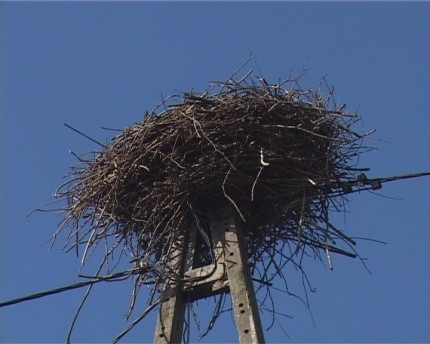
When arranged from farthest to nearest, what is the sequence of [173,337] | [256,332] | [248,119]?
[248,119] < [173,337] < [256,332]

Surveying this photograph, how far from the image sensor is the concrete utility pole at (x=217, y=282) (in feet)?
13.4

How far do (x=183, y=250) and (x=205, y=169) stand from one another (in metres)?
0.40

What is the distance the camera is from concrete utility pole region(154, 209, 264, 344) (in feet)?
13.4

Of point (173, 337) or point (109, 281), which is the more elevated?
point (109, 281)

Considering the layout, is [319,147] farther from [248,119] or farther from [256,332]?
[256,332]

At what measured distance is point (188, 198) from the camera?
15.6ft

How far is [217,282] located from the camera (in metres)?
4.40

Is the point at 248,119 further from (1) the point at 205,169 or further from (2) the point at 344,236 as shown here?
(2) the point at 344,236

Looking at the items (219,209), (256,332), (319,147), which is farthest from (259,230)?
(256,332)

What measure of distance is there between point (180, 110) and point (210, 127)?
29 cm

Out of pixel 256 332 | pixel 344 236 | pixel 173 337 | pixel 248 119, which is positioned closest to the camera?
pixel 256 332

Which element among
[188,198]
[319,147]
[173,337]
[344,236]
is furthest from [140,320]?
[319,147]

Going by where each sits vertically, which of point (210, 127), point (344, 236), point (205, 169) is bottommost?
point (344, 236)

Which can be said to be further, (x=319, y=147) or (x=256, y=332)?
(x=319, y=147)
